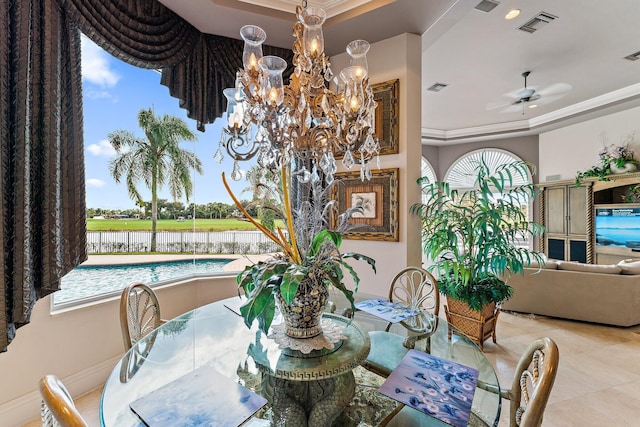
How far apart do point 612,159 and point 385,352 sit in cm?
616

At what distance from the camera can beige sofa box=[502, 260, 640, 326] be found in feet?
10.7

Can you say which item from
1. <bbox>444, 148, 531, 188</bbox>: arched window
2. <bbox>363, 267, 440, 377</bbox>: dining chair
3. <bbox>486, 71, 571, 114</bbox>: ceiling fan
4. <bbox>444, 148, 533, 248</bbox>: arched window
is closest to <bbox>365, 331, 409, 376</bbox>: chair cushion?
<bbox>363, 267, 440, 377</bbox>: dining chair

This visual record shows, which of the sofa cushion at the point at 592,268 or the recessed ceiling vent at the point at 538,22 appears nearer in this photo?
the recessed ceiling vent at the point at 538,22

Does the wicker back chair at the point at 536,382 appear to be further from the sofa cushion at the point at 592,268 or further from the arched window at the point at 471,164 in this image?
the arched window at the point at 471,164

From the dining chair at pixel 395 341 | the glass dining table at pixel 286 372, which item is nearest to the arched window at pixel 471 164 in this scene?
the dining chair at pixel 395 341

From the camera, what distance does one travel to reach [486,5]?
262 centimetres

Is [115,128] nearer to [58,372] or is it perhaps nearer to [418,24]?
Result: [58,372]

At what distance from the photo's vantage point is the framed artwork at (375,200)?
2.82 metres

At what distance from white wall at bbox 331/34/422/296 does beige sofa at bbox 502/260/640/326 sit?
5.30ft

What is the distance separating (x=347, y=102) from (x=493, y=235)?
6.43 ft

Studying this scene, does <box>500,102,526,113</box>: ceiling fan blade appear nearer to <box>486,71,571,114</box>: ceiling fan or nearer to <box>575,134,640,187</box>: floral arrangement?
<box>486,71,571,114</box>: ceiling fan

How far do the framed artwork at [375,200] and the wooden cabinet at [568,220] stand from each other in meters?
Answer: 4.92

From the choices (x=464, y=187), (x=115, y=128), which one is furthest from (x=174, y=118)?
(x=464, y=187)

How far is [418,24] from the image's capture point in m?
2.60
